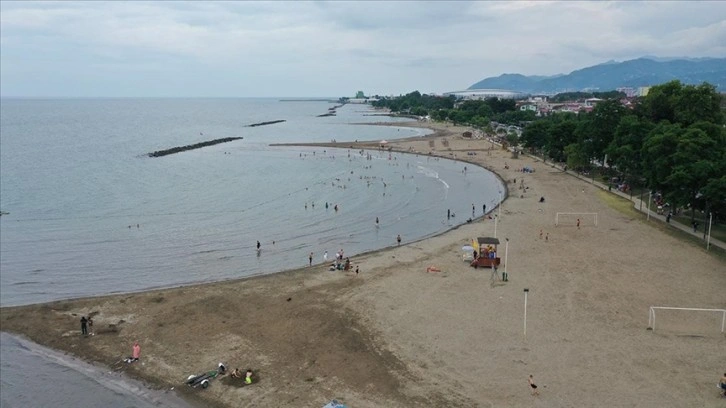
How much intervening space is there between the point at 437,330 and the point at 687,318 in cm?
1176

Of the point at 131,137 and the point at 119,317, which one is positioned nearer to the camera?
the point at 119,317

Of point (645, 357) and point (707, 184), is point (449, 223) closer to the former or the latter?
point (707, 184)

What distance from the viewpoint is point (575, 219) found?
4566 cm

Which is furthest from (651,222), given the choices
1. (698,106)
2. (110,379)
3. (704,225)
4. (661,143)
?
(110,379)

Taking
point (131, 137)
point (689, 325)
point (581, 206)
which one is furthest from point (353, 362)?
point (131, 137)

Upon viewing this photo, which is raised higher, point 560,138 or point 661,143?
point 661,143

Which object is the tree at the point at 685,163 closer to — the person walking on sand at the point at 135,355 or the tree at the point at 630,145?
the tree at the point at 630,145

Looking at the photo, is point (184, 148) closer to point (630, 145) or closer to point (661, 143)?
point (630, 145)

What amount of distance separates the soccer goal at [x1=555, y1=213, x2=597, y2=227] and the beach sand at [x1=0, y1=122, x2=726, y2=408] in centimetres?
645

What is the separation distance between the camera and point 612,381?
18875 mm

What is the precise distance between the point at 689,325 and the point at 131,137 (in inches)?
5928

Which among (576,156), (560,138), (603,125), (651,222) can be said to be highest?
(603,125)

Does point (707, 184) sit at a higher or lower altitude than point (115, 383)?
higher

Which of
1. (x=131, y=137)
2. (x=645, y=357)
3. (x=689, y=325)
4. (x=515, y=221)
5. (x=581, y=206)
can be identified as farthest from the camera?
(x=131, y=137)
